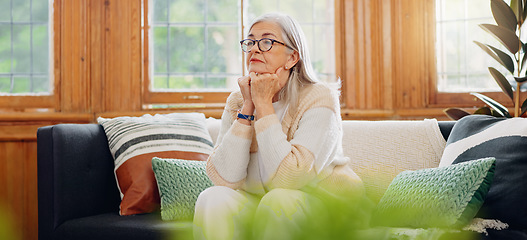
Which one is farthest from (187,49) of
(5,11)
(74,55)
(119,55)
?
(5,11)

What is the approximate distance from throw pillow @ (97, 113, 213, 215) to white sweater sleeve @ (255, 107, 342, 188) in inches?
26.9

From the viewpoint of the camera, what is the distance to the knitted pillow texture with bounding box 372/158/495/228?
1.65 m

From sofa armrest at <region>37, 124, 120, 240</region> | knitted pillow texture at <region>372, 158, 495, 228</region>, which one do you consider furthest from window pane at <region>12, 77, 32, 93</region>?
knitted pillow texture at <region>372, 158, 495, 228</region>

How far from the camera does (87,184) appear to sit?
7.41ft

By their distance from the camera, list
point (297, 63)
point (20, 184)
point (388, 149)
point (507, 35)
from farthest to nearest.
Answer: point (20, 184) → point (507, 35) → point (388, 149) → point (297, 63)

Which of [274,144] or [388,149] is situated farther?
[388,149]

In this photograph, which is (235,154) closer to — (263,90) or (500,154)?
(263,90)

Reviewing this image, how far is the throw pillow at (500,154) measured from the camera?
1.76m

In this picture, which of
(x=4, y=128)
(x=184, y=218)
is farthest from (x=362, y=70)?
(x=4, y=128)

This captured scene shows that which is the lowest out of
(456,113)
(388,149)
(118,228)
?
(118,228)

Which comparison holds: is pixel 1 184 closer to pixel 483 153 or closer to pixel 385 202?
pixel 385 202

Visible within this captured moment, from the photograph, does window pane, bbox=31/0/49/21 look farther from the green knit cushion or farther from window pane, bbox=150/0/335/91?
the green knit cushion

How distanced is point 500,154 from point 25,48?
2.67 metres

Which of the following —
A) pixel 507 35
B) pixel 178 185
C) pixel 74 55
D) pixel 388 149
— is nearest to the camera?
pixel 178 185
